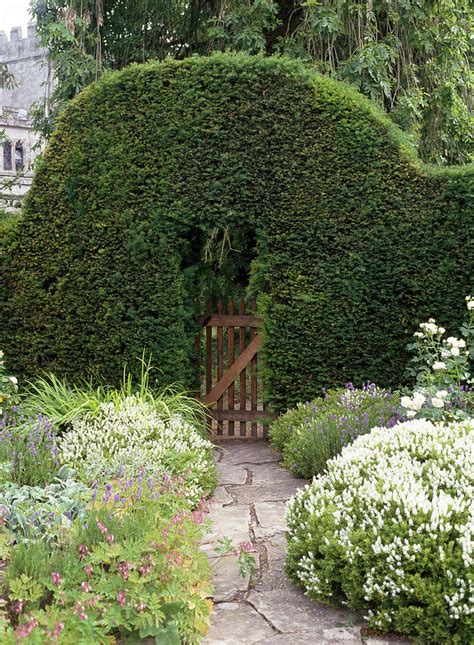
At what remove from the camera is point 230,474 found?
6.08m

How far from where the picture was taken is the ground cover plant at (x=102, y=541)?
8.75 ft

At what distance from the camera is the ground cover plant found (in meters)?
2.67

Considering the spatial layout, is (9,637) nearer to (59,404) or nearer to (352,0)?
(59,404)

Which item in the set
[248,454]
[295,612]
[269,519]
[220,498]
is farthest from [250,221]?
[295,612]

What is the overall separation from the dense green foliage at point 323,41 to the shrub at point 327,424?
4.15 m

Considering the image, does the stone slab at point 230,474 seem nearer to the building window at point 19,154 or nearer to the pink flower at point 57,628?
the pink flower at point 57,628

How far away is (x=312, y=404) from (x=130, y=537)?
12.4 feet

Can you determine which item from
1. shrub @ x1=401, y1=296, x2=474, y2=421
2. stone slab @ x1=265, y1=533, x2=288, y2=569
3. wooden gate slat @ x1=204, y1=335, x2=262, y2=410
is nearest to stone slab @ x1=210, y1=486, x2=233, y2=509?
stone slab @ x1=265, y1=533, x2=288, y2=569

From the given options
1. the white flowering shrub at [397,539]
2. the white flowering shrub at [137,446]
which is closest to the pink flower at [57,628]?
the white flowering shrub at [397,539]

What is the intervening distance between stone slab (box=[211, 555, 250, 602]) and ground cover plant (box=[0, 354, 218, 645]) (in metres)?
0.12

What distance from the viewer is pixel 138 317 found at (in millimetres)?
7113

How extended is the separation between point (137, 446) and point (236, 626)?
2.01 meters

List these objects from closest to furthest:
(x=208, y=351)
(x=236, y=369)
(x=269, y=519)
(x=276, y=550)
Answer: (x=276, y=550) < (x=269, y=519) < (x=236, y=369) < (x=208, y=351)

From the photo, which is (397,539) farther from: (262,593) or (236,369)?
(236,369)
